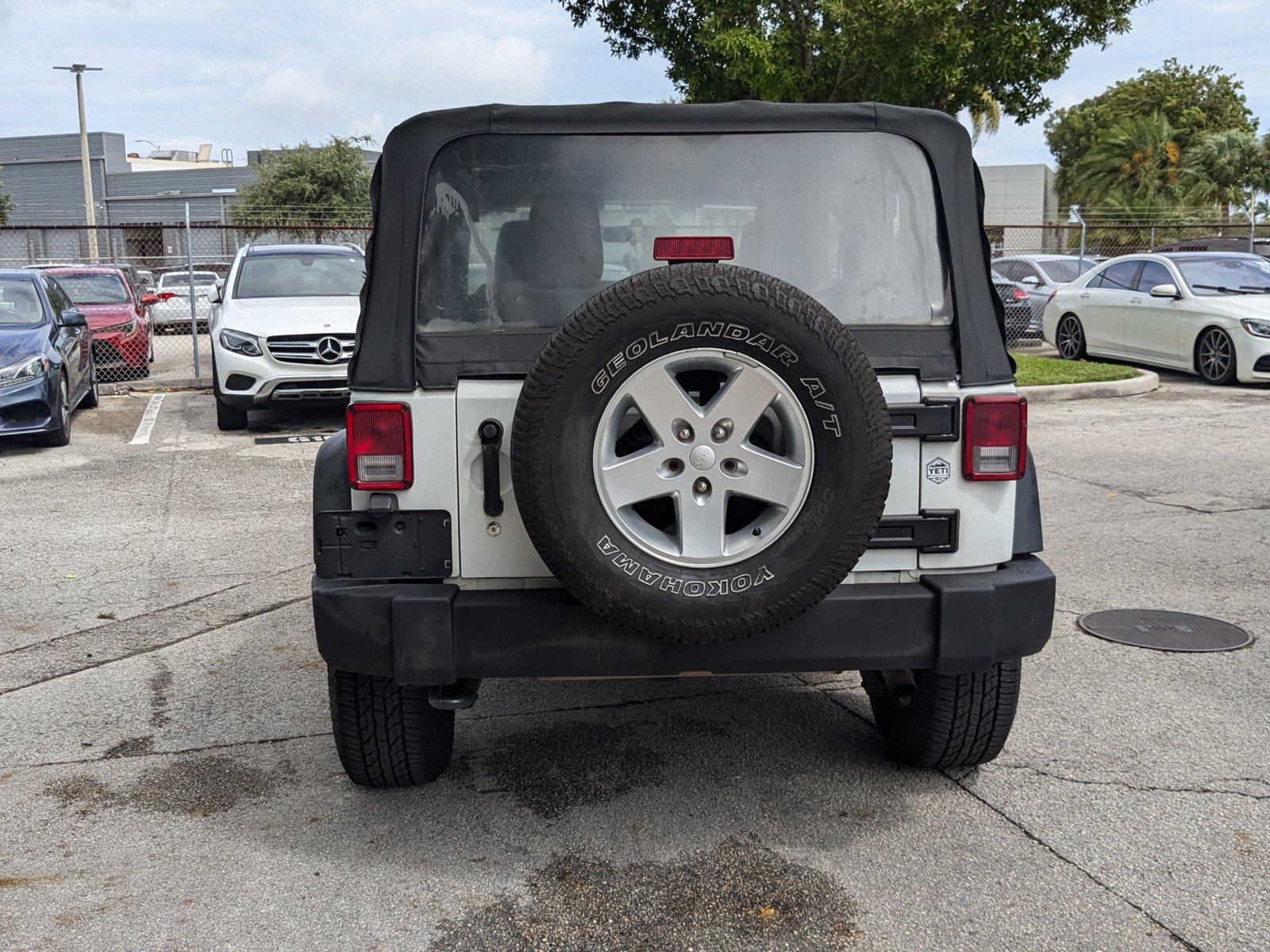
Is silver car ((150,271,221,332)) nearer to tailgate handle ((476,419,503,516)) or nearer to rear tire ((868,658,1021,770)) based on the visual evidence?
tailgate handle ((476,419,503,516))

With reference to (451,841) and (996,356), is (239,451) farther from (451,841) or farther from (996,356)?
(996,356)

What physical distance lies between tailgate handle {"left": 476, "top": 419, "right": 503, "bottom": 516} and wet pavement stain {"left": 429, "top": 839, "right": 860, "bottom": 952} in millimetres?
1007

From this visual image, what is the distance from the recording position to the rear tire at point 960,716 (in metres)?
3.73

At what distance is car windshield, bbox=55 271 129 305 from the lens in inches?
690

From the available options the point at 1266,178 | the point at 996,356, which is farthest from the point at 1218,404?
the point at 1266,178

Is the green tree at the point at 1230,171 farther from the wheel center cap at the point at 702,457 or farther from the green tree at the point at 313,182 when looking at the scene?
the wheel center cap at the point at 702,457

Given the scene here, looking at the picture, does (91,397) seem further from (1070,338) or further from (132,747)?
(1070,338)

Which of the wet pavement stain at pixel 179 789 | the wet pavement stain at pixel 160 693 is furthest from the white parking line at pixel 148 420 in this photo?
the wet pavement stain at pixel 179 789

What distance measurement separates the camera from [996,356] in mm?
3459

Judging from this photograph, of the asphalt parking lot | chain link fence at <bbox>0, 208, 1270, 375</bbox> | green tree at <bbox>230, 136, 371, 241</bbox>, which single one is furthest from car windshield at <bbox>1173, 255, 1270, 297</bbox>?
green tree at <bbox>230, 136, 371, 241</bbox>

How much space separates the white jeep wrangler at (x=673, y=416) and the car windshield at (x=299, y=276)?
9.52 metres

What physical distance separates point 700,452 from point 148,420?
1115 cm

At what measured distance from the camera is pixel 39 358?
10.7 metres

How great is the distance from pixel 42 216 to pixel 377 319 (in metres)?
58.7
